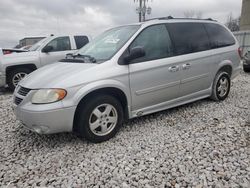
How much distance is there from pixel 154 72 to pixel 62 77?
Answer: 145cm

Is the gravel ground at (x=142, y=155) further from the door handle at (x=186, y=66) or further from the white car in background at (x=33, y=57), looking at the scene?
the white car in background at (x=33, y=57)

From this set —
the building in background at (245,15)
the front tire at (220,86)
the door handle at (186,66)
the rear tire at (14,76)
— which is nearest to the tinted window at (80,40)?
the rear tire at (14,76)

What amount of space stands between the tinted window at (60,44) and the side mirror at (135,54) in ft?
15.1

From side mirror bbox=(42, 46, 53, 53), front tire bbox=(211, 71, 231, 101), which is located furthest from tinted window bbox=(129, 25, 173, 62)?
side mirror bbox=(42, 46, 53, 53)

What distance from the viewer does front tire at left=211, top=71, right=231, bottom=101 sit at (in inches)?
185

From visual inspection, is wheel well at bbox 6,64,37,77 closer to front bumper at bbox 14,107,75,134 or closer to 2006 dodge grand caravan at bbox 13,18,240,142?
2006 dodge grand caravan at bbox 13,18,240,142

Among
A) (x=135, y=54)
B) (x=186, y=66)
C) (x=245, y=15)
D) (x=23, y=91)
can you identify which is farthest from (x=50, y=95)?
(x=245, y=15)

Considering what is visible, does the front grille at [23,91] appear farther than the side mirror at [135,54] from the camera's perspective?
No

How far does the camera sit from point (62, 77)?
9.61 feet

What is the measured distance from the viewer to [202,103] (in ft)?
15.8

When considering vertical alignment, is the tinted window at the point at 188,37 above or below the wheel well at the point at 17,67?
above

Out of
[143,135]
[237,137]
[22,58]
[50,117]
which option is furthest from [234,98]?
[22,58]

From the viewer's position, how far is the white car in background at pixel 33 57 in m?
6.39

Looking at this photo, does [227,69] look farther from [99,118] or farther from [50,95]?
[50,95]
